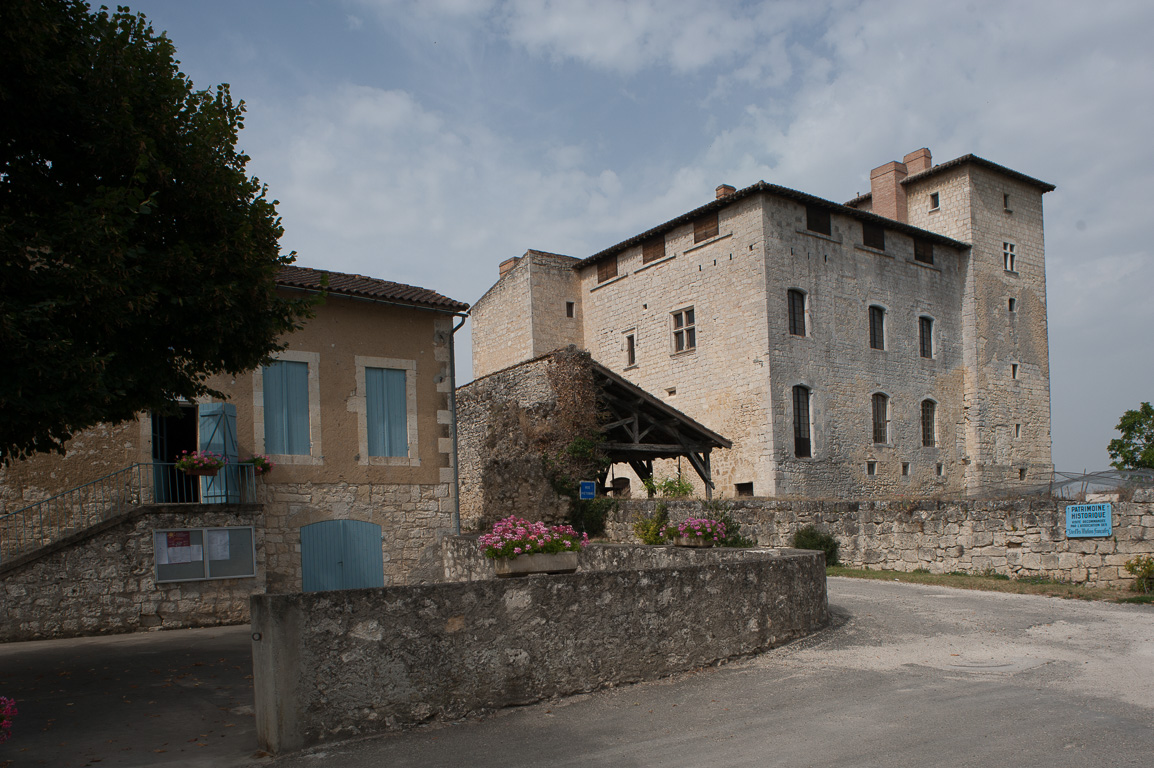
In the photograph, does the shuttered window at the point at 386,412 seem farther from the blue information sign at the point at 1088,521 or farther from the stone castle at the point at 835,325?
the stone castle at the point at 835,325

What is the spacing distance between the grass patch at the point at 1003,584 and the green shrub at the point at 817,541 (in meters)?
0.66

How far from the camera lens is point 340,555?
1333 centimetres

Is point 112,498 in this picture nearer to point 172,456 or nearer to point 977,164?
point 172,456

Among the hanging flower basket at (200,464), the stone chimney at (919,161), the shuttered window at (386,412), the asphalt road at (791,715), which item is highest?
the stone chimney at (919,161)

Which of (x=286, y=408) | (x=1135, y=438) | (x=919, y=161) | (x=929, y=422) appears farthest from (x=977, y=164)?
(x=286, y=408)

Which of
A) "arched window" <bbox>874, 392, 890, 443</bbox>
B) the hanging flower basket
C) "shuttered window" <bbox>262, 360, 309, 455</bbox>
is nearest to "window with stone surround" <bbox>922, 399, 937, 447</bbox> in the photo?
"arched window" <bbox>874, 392, 890, 443</bbox>

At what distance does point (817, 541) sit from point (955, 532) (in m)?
2.50

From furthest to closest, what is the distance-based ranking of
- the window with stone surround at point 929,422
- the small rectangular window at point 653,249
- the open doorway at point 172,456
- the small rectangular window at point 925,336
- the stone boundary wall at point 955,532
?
the small rectangular window at point 925,336 → the window with stone surround at point 929,422 → the small rectangular window at point 653,249 → the open doorway at point 172,456 → the stone boundary wall at point 955,532

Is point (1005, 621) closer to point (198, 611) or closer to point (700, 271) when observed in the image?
point (198, 611)

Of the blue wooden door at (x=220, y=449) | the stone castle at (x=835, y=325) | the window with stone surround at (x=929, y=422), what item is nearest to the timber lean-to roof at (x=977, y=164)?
the stone castle at (x=835, y=325)

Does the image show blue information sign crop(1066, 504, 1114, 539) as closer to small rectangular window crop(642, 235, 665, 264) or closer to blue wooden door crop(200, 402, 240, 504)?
blue wooden door crop(200, 402, 240, 504)

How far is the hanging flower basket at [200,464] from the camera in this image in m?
11.6

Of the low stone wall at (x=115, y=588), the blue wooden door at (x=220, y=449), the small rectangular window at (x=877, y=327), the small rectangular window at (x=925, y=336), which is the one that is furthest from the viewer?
the small rectangular window at (x=925, y=336)

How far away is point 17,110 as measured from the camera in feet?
21.1
